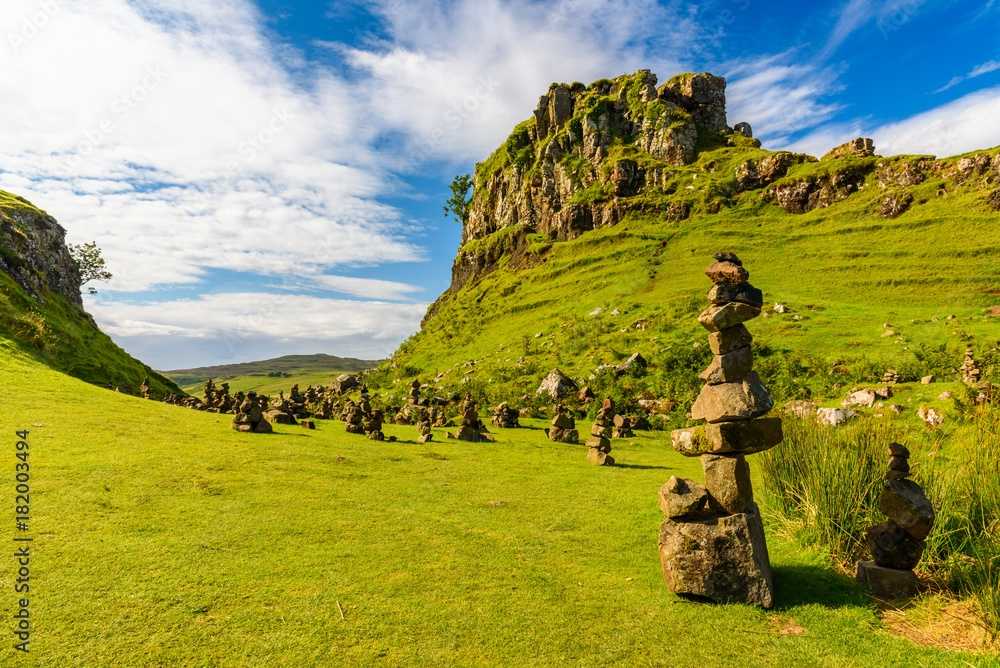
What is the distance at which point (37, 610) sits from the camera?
25.9ft

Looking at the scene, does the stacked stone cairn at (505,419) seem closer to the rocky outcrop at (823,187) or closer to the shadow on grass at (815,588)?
the shadow on grass at (815,588)

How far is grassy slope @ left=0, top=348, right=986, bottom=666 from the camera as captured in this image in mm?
7906

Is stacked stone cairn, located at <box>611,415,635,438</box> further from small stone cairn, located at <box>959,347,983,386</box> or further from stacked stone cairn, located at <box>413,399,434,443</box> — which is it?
small stone cairn, located at <box>959,347,983,386</box>

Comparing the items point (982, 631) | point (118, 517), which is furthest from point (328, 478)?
point (982, 631)

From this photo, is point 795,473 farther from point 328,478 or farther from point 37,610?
point 37,610

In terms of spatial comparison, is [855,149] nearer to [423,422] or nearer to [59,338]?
[423,422]

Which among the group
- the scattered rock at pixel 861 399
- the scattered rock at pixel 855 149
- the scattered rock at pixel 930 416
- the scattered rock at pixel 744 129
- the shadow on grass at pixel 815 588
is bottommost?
the shadow on grass at pixel 815 588

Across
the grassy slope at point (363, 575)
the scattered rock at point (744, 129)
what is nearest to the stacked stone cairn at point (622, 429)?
the grassy slope at point (363, 575)

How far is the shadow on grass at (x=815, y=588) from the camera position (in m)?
9.88

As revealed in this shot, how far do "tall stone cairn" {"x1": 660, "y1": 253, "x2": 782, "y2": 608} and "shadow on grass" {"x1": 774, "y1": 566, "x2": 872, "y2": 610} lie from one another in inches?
24.6

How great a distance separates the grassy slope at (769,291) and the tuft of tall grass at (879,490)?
2299 cm

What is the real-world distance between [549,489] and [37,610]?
13.2 m

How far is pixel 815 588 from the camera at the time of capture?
10445mm

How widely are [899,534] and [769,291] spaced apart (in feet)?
163
